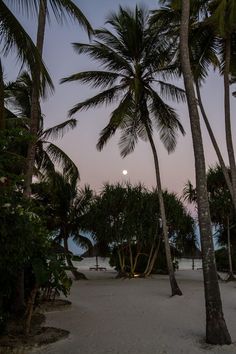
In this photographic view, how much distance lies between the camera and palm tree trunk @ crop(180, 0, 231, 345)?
878 centimetres

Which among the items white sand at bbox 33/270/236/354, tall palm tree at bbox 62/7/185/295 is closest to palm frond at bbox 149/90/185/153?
tall palm tree at bbox 62/7/185/295

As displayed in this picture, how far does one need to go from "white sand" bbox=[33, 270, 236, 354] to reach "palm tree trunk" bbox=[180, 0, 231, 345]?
1.14ft

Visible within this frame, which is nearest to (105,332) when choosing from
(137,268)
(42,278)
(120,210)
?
(42,278)

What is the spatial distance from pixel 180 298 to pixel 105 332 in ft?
19.1

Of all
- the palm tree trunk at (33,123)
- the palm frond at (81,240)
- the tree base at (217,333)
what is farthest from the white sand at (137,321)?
the palm frond at (81,240)

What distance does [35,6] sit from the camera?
8211mm

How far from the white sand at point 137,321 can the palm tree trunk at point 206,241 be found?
347 mm

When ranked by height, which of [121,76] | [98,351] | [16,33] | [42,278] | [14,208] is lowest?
[98,351]

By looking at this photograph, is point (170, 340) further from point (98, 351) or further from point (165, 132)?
point (165, 132)

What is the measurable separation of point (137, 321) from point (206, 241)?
131 inches

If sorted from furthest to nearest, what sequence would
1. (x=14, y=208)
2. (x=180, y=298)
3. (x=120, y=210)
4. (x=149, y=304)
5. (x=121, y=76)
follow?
(x=120, y=210), (x=121, y=76), (x=180, y=298), (x=149, y=304), (x=14, y=208)

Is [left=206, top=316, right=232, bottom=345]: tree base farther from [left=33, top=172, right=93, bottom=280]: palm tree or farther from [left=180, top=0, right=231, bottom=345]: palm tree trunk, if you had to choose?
[left=33, top=172, right=93, bottom=280]: palm tree

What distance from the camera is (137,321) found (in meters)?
11.2

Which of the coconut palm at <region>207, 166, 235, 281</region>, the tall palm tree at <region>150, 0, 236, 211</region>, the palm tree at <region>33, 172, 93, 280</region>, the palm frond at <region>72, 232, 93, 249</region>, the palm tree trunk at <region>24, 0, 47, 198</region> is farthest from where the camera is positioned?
the palm frond at <region>72, 232, 93, 249</region>
